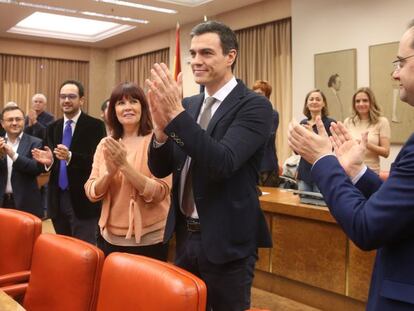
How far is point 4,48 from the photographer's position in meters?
8.92

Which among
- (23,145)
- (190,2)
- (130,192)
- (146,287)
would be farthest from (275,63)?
(146,287)

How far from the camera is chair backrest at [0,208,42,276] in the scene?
1944 millimetres

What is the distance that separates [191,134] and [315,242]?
192 cm

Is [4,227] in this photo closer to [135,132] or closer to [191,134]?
[135,132]

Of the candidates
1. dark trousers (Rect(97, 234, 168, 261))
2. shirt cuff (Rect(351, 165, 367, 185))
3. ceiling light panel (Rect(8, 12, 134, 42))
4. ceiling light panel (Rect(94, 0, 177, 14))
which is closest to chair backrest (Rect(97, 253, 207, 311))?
shirt cuff (Rect(351, 165, 367, 185))

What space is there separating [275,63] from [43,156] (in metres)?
4.25

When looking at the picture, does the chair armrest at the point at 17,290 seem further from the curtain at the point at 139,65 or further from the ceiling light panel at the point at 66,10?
the curtain at the point at 139,65

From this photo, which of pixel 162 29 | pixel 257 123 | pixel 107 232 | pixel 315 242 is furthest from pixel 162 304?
pixel 162 29

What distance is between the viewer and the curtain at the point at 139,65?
8695 millimetres

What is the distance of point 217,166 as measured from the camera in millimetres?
1421

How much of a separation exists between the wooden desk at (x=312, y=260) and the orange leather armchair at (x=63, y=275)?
1820 millimetres

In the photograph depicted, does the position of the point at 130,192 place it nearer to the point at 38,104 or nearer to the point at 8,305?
the point at 8,305

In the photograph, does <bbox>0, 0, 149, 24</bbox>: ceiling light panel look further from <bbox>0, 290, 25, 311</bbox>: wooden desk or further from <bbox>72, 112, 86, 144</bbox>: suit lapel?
<bbox>0, 290, 25, 311</bbox>: wooden desk

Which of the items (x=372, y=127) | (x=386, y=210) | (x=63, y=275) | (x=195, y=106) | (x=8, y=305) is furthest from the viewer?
(x=372, y=127)
